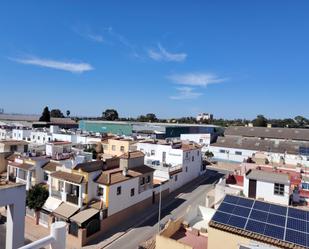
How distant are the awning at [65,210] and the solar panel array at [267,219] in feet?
50.1

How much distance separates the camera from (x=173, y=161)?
43.8 m

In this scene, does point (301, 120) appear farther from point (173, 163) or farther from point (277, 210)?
point (277, 210)

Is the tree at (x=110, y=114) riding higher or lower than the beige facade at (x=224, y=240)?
higher

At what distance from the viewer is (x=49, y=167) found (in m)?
33.0

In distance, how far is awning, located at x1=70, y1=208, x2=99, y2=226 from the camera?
78.9 feet

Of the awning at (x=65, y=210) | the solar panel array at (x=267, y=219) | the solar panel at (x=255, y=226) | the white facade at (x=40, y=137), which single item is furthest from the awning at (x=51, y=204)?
the white facade at (x=40, y=137)

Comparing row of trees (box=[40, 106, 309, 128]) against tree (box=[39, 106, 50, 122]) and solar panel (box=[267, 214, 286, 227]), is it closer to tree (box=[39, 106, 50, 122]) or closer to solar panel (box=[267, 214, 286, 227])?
tree (box=[39, 106, 50, 122])

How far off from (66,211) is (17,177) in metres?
13.1

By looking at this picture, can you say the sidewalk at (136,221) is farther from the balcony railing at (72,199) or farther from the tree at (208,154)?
the tree at (208,154)

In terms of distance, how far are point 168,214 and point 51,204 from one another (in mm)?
13050

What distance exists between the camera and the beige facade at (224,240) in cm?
1424

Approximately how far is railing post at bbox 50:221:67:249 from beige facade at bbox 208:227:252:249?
11264 mm

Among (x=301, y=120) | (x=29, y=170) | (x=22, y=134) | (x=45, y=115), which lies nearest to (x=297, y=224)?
(x=29, y=170)

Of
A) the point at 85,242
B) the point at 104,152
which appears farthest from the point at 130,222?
the point at 104,152
